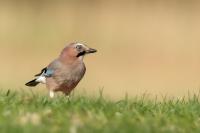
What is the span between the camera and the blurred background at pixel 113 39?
21.5m

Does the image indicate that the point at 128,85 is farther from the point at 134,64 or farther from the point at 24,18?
the point at 24,18

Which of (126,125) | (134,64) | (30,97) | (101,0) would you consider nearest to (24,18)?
(101,0)

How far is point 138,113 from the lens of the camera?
10.7m

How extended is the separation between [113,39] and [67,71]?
39.2 ft

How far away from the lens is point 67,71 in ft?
43.8

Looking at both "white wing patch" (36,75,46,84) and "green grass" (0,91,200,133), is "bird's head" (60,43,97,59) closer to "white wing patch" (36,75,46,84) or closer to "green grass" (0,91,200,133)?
"white wing patch" (36,75,46,84)

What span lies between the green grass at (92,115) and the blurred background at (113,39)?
28.0 feet

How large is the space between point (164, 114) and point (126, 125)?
1214 mm

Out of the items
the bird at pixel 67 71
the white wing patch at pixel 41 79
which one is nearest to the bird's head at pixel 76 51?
the bird at pixel 67 71

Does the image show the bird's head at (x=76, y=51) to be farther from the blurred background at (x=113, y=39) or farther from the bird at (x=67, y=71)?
the blurred background at (x=113, y=39)

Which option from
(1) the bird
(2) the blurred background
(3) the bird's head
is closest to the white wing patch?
(1) the bird

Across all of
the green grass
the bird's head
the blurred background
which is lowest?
the blurred background

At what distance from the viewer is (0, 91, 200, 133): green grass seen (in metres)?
9.62

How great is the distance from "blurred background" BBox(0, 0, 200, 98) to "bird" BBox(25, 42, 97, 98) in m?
6.26
